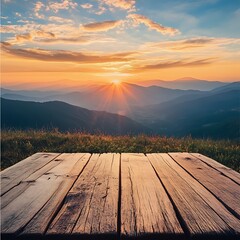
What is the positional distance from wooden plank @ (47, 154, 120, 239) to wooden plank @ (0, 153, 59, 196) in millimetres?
605

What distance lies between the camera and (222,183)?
2699 millimetres

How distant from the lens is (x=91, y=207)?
204 centimetres

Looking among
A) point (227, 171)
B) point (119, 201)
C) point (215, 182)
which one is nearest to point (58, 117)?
point (227, 171)

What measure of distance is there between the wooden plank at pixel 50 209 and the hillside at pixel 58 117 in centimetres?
11156

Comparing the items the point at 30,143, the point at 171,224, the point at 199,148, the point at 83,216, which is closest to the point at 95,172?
the point at 83,216

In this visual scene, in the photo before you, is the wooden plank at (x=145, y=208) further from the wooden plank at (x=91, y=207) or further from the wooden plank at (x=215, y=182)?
the wooden plank at (x=215, y=182)

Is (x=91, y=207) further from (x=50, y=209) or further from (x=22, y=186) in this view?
(x=22, y=186)

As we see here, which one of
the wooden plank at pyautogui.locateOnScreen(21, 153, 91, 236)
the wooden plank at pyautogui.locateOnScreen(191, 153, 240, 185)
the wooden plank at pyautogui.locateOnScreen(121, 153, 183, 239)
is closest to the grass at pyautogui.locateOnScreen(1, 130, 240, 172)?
the wooden plank at pyautogui.locateOnScreen(191, 153, 240, 185)

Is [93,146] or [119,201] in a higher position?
[119,201]

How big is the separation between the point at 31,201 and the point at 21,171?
3.37ft

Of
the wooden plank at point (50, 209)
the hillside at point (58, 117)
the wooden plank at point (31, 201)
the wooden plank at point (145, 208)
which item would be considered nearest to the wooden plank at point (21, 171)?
the wooden plank at point (31, 201)

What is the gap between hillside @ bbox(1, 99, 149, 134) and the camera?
121125 mm

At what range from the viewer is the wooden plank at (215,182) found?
7.22 feet

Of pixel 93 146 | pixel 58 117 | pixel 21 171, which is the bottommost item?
pixel 58 117
